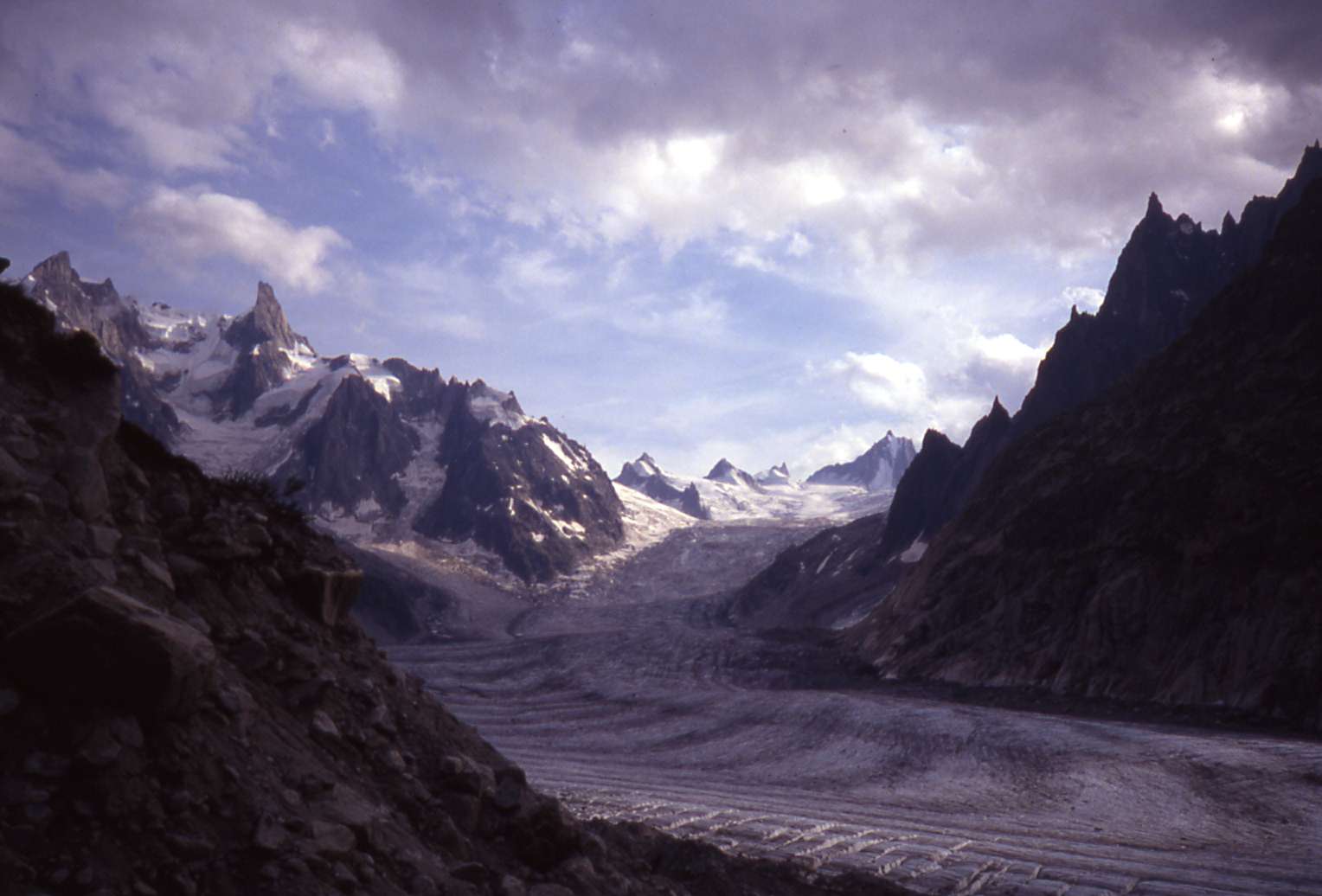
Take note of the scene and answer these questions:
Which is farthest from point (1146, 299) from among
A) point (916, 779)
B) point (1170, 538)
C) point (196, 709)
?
point (196, 709)

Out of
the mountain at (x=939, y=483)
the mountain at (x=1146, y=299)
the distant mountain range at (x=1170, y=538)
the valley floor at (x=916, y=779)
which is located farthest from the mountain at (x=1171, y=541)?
the mountain at (x=939, y=483)

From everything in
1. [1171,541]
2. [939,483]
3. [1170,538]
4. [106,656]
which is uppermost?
[939,483]

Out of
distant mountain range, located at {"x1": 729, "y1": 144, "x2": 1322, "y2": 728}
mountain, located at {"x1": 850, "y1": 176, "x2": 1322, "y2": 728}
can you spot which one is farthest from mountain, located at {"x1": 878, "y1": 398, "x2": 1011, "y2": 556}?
mountain, located at {"x1": 850, "y1": 176, "x2": 1322, "y2": 728}

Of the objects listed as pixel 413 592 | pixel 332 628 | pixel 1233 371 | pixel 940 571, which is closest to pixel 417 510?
pixel 413 592

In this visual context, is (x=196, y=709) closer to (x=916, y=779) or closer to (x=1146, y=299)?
(x=916, y=779)

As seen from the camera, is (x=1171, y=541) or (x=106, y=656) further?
(x=1171, y=541)

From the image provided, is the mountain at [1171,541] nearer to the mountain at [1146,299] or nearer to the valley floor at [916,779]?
the valley floor at [916,779]

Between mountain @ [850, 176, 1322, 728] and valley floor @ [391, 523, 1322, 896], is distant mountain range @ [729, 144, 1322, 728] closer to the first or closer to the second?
mountain @ [850, 176, 1322, 728]
